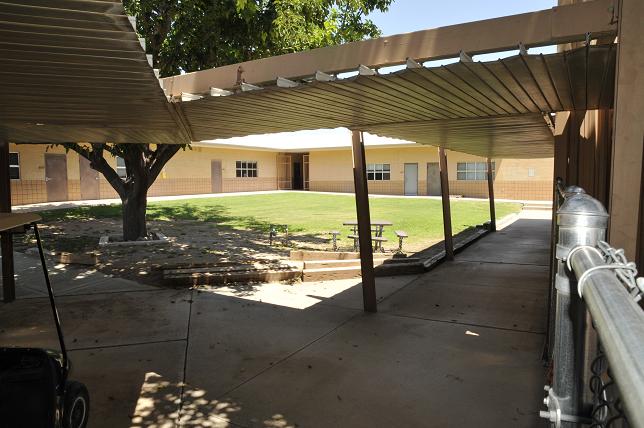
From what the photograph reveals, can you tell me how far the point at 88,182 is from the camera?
27703 millimetres

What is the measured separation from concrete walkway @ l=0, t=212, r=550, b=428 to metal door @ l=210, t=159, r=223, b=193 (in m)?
26.3

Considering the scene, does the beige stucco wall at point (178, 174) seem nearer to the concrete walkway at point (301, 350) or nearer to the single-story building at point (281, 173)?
the single-story building at point (281, 173)

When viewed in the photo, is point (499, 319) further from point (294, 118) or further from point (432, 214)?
point (432, 214)

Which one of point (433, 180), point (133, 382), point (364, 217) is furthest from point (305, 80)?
point (433, 180)

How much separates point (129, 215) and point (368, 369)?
1038cm

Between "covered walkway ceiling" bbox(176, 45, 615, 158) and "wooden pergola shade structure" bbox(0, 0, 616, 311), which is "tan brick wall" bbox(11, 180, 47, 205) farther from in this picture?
"covered walkway ceiling" bbox(176, 45, 615, 158)

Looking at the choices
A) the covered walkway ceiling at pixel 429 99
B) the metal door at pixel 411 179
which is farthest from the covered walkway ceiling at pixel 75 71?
the metal door at pixel 411 179

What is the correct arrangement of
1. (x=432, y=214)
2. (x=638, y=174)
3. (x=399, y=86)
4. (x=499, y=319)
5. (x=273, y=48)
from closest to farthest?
(x=638, y=174), (x=399, y=86), (x=499, y=319), (x=273, y=48), (x=432, y=214)

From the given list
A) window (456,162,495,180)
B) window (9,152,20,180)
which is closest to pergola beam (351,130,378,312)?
window (9,152,20,180)

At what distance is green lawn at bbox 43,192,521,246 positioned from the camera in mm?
16562

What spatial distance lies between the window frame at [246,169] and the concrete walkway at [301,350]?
2829 cm

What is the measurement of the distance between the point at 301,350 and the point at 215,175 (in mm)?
31014

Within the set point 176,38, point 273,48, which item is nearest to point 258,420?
point 273,48

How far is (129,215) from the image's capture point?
520 inches
